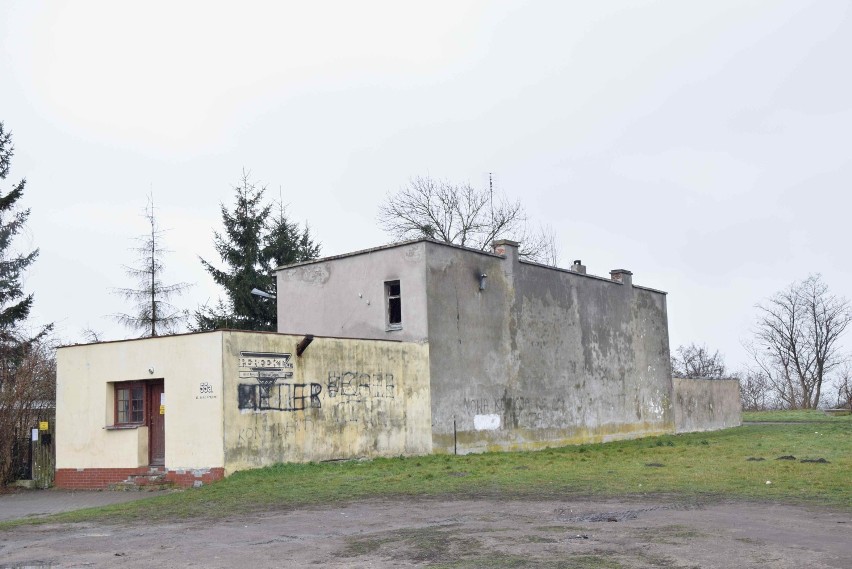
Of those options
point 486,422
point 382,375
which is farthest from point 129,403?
point 486,422

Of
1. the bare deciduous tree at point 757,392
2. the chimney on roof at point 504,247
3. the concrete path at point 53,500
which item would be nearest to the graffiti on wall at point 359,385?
the concrete path at point 53,500

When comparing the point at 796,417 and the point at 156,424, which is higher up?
the point at 156,424

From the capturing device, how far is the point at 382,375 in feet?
77.6

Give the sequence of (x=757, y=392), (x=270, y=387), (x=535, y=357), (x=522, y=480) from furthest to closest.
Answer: (x=757, y=392) < (x=535, y=357) < (x=270, y=387) < (x=522, y=480)

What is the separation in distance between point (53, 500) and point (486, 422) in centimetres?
1279

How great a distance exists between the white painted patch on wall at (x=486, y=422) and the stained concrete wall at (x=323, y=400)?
7.44ft

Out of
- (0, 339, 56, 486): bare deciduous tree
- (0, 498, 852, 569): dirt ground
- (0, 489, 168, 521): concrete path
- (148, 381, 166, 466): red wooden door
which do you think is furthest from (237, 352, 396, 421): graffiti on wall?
(0, 498, 852, 569): dirt ground

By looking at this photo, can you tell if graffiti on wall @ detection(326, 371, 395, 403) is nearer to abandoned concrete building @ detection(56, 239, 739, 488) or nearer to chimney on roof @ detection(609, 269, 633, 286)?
abandoned concrete building @ detection(56, 239, 739, 488)

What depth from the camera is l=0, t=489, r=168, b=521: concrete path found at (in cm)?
1689

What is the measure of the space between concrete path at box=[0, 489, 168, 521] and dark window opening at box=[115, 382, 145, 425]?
5.94 ft

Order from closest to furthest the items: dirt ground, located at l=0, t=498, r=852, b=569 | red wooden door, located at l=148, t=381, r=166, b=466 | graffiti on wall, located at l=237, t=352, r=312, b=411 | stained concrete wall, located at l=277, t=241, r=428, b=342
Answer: dirt ground, located at l=0, t=498, r=852, b=569, graffiti on wall, located at l=237, t=352, r=312, b=411, red wooden door, located at l=148, t=381, r=166, b=466, stained concrete wall, located at l=277, t=241, r=428, b=342

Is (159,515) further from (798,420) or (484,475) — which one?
(798,420)

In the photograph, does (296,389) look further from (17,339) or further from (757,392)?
(757,392)

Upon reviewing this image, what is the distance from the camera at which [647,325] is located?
37.5m
